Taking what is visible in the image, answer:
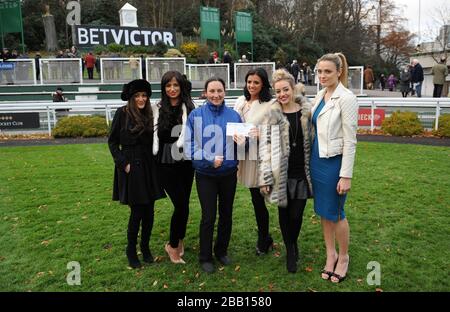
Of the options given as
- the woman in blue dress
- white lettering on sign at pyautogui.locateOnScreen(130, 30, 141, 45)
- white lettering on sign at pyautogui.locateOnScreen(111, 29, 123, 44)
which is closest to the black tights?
the woman in blue dress

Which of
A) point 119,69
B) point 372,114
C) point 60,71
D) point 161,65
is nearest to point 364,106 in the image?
point 372,114

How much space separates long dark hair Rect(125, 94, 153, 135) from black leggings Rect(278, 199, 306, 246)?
5.25 feet

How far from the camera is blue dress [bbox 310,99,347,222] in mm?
3982

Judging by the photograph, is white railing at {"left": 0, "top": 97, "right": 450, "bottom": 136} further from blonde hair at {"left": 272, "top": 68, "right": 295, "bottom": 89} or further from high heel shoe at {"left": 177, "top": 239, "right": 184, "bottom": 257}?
blonde hair at {"left": 272, "top": 68, "right": 295, "bottom": 89}

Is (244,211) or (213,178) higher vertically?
(213,178)

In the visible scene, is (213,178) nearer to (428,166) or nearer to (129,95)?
(129,95)

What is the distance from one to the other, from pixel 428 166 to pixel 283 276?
622 cm

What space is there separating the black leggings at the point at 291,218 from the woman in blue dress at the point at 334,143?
18 cm

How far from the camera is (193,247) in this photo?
514 centimetres

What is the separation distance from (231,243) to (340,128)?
2.11 meters

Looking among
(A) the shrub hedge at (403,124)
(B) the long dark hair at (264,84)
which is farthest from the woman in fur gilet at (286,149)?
(A) the shrub hedge at (403,124)

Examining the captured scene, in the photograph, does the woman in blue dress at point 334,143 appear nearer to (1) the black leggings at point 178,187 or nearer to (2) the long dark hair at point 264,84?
(2) the long dark hair at point 264,84
